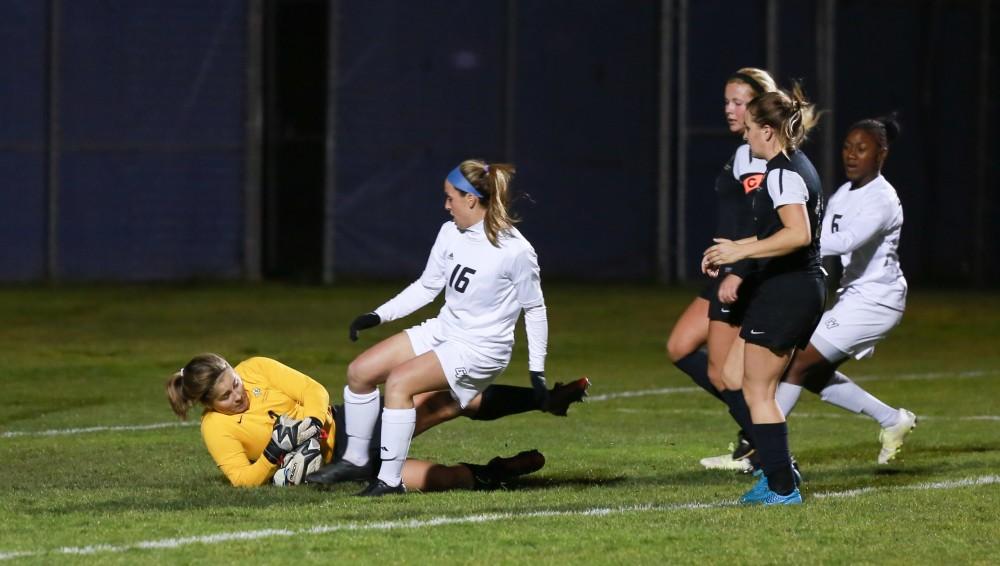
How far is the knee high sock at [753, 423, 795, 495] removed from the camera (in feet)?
21.9

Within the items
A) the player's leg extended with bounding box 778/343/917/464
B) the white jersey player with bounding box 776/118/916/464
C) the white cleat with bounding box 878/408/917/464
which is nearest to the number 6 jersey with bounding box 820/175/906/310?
the white jersey player with bounding box 776/118/916/464

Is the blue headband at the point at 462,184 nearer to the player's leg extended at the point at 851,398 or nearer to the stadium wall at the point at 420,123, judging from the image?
the player's leg extended at the point at 851,398

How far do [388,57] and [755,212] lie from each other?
14.9 metres

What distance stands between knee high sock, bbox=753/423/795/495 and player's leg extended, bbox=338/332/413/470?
1620mm

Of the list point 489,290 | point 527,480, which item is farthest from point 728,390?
point 489,290

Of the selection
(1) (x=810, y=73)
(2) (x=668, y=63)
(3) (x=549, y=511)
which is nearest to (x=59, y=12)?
(2) (x=668, y=63)

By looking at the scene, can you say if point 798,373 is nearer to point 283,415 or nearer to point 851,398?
point 851,398

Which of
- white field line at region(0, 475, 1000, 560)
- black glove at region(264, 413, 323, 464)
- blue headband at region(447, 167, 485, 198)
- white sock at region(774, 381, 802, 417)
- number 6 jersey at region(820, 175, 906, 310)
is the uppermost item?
blue headband at region(447, 167, 485, 198)

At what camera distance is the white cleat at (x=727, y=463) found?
26.7 feet

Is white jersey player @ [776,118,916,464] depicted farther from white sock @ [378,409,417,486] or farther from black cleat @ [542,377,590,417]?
white sock @ [378,409,417,486]

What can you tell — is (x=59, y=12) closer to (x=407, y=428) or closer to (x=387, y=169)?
(x=387, y=169)

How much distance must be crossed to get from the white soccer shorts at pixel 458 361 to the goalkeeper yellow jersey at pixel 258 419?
2.04 feet

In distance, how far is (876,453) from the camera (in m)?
8.98

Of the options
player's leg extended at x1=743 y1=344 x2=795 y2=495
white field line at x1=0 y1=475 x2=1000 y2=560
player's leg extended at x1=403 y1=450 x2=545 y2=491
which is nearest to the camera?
white field line at x1=0 y1=475 x2=1000 y2=560
